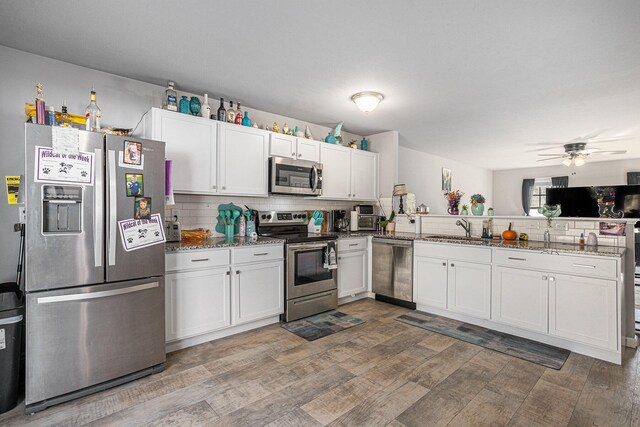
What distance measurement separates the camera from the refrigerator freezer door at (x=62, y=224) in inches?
74.0

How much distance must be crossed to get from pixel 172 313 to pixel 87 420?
2.88 ft

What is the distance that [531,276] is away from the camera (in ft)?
9.52

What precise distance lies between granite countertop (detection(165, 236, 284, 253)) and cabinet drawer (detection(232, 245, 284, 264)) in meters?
0.05

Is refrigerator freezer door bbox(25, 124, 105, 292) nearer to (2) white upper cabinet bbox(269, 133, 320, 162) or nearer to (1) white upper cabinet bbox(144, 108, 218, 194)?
(1) white upper cabinet bbox(144, 108, 218, 194)

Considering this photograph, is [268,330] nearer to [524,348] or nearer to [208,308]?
[208,308]

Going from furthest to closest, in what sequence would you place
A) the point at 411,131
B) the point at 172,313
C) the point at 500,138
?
the point at 500,138 → the point at 411,131 → the point at 172,313

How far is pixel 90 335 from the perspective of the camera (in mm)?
2039

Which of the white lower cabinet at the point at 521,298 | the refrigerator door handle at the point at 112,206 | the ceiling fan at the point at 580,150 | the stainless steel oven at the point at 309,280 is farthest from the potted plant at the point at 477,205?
the refrigerator door handle at the point at 112,206

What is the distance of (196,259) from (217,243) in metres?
0.29

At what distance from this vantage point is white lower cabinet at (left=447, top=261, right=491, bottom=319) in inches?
126

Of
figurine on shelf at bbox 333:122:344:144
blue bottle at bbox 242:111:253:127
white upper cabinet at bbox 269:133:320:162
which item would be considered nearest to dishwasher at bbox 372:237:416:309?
white upper cabinet at bbox 269:133:320:162

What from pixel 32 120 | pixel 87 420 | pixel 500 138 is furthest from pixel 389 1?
pixel 500 138

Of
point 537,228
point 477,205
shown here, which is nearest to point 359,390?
point 537,228

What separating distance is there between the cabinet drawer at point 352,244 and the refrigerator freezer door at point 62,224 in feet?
8.40
